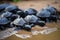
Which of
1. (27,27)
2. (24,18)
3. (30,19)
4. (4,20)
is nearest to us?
(27,27)

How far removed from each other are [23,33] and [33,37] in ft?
0.91

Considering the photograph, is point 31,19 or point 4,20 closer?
point 4,20

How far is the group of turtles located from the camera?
359cm

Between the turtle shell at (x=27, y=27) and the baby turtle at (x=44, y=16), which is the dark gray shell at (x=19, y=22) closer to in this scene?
the turtle shell at (x=27, y=27)

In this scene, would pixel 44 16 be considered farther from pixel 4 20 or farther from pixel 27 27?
pixel 4 20

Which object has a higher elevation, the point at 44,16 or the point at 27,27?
the point at 44,16

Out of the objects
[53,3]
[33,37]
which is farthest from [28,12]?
[53,3]

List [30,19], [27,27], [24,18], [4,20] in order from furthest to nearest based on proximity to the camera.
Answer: [24,18]
[30,19]
[4,20]
[27,27]

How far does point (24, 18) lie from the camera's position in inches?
152

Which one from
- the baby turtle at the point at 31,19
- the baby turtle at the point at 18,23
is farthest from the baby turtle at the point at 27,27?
the baby turtle at the point at 31,19

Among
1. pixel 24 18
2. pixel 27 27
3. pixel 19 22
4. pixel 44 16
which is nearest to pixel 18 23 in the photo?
pixel 19 22

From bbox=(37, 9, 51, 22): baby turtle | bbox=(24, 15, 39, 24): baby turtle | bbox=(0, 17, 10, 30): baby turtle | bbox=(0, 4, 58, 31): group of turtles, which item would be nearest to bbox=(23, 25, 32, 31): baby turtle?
bbox=(0, 4, 58, 31): group of turtles

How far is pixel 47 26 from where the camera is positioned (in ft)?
12.1

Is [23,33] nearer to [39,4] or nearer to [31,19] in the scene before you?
[31,19]
